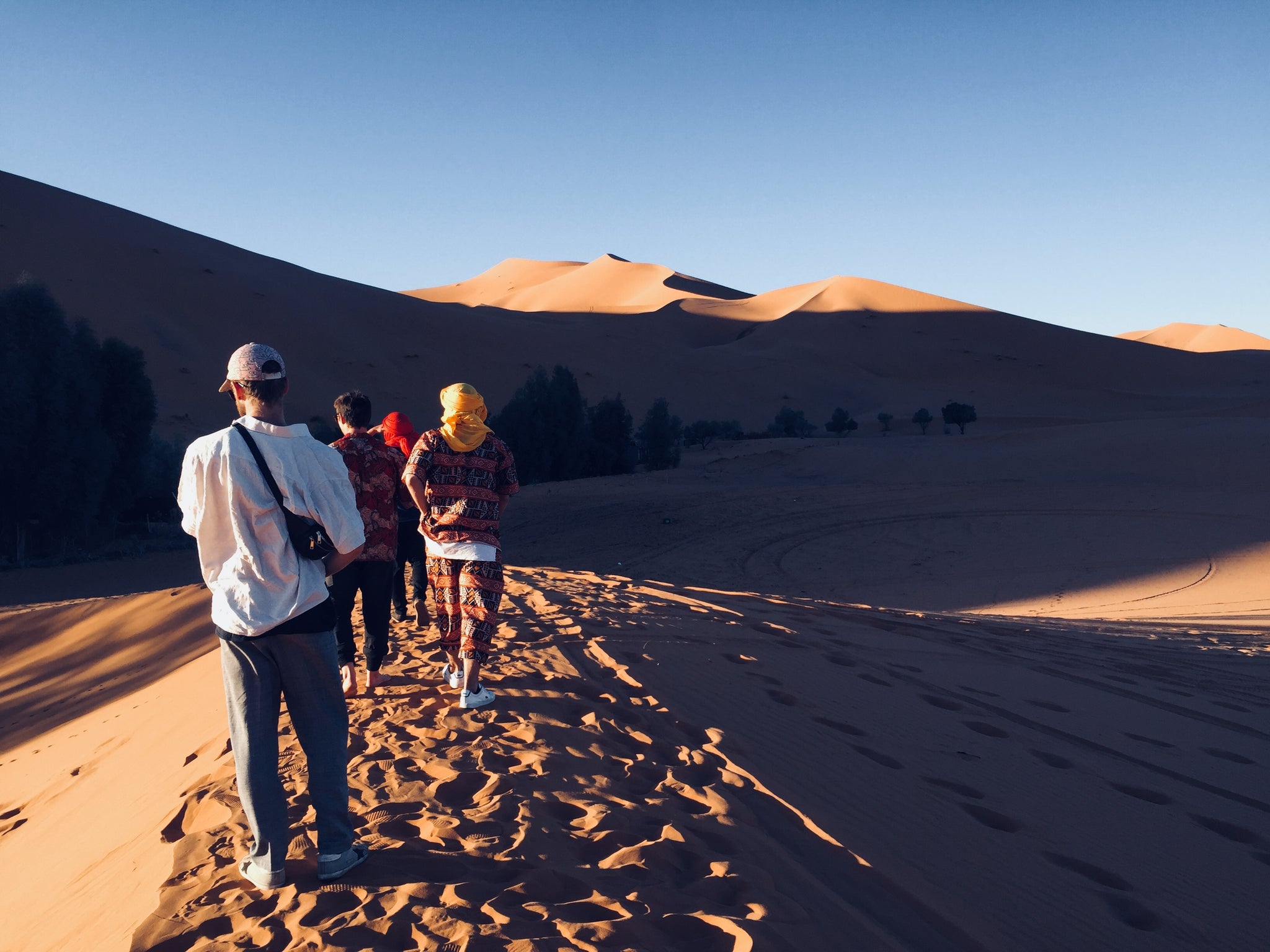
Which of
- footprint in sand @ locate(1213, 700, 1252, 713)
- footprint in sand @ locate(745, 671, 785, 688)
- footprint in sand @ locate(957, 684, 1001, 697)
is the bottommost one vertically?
footprint in sand @ locate(1213, 700, 1252, 713)

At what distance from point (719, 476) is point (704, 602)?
1870cm

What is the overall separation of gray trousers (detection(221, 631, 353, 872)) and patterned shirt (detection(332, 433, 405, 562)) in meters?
1.97

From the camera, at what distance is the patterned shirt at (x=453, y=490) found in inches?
185

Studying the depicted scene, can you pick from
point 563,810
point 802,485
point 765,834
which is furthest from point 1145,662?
point 802,485

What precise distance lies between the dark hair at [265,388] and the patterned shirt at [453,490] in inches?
68.0

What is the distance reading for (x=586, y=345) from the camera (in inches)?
2549

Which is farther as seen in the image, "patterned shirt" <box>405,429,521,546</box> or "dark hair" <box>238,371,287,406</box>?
"patterned shirt" <box>405,429,521,546</box>

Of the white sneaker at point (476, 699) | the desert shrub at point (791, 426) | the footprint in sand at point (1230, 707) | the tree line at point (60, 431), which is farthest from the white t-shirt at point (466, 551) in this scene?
the desert shrub at point (791, 426)

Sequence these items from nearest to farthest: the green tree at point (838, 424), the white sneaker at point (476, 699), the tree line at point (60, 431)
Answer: the white sneaker at point (476, 699)
the tree line at point (60, 431)
the green tree at point (838, 424)

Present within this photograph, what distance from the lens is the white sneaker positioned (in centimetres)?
455

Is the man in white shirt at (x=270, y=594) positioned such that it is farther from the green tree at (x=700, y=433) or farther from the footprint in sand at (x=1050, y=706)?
the green tree at (x=700, y=433)

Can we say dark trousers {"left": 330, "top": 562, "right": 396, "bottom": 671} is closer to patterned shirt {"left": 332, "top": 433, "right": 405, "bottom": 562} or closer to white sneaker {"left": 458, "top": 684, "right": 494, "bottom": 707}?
patterned shirt {"left": 332, "top": 433, "right": 405, "bottom": 562}

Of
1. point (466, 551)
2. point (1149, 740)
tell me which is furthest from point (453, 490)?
point (1149, 740)

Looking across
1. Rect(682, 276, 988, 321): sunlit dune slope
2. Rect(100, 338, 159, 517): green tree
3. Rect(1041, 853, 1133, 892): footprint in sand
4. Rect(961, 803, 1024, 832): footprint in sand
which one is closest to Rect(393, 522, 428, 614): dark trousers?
Rect(961, 803, 1024, 832): footprint in sand
